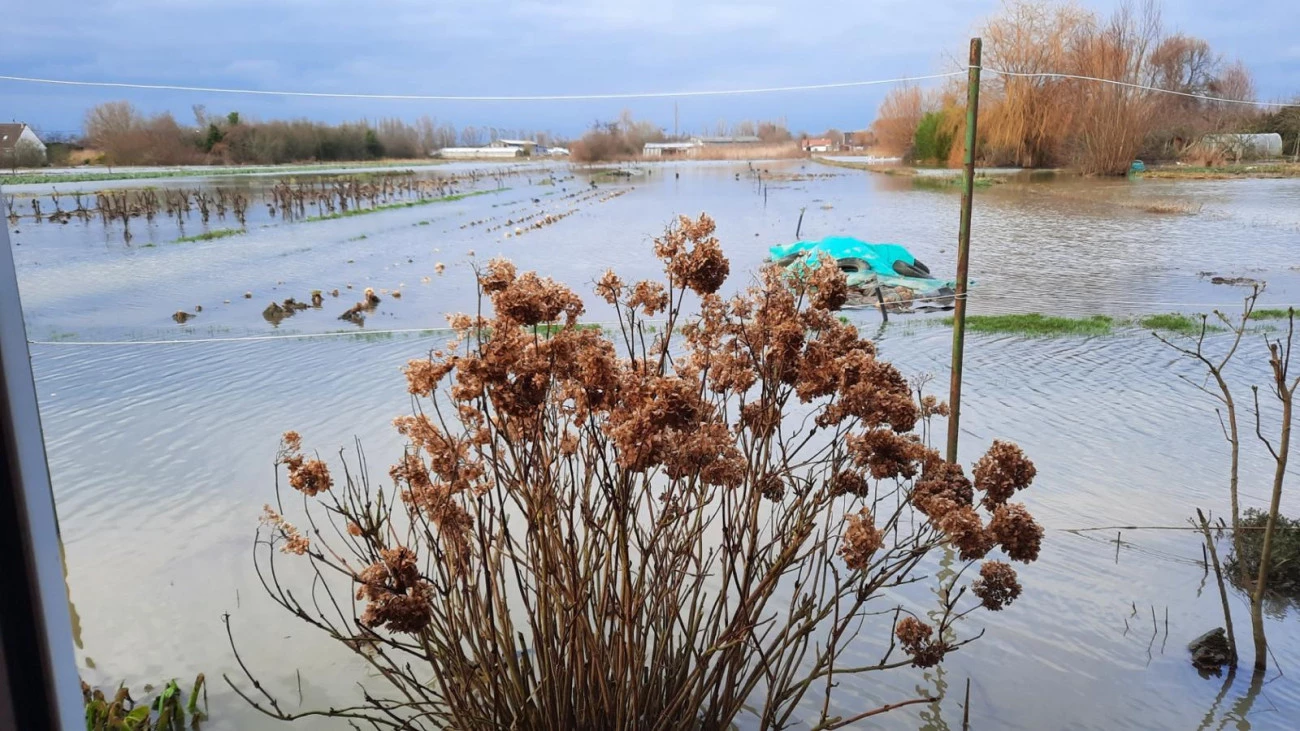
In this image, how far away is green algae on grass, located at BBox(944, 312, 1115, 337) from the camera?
18.0ft

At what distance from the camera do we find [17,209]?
28.5 ft

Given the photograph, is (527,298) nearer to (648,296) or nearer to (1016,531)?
(648,296)

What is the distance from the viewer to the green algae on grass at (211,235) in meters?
8.37

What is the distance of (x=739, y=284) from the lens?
21.9 feet

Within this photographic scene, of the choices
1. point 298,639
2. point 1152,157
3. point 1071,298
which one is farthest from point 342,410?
point 1152,157

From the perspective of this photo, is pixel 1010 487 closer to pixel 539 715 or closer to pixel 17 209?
pixel 539 715

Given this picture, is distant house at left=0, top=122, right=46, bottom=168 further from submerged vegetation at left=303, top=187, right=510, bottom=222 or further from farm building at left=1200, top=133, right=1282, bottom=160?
farm building at left=1200, top=133, right=1282, bottom=160

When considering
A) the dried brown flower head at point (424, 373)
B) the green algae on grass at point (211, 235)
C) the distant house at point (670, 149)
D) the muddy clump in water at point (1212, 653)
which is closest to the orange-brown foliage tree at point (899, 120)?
the distant house at point (670, 149)

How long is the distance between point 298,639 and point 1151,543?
7.81 ft

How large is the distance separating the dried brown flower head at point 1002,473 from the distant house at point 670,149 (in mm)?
7182

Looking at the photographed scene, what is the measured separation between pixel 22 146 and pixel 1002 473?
444 centimetres

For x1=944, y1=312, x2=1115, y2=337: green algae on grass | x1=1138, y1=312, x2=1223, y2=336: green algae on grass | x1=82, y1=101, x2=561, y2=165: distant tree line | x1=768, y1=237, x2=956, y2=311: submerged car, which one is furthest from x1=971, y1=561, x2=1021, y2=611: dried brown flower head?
x1=82, y1=101, x2=561, y2=165: distant tree line

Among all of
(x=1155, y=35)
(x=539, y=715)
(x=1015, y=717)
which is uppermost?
(x=1155, y=35)

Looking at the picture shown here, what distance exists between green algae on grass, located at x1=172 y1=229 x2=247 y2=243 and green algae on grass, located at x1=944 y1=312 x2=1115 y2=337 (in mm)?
6189
